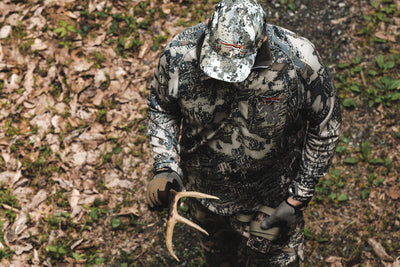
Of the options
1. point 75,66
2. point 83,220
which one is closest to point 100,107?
point 75,66

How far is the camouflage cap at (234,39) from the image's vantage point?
2404 mm

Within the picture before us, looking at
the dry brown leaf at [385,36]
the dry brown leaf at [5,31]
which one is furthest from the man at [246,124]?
the dry brown leaf at [5,31]

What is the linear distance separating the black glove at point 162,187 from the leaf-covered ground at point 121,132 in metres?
1.81

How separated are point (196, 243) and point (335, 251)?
56.7 inches

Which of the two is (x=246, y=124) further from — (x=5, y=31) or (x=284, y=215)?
(x=5, y=31)

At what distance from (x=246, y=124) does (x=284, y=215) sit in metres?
0.80

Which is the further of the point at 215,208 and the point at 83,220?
the point at 83,220

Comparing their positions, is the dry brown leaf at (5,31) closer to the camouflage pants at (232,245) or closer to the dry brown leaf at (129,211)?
the dry brown leaf at (129,211)

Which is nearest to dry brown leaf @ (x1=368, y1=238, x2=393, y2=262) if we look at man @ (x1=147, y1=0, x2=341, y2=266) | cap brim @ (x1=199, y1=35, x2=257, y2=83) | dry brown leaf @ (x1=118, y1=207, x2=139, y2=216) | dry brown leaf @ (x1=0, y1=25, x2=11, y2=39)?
man @ (x1=147, y1=0, x2=341, y2=266)

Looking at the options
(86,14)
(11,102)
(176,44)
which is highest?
(176,44)

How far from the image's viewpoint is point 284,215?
3.06 m

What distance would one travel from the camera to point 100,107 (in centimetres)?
551

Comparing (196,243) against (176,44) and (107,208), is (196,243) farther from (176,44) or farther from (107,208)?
(176,44)

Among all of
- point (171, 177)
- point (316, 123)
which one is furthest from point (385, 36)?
point (171, 177)
